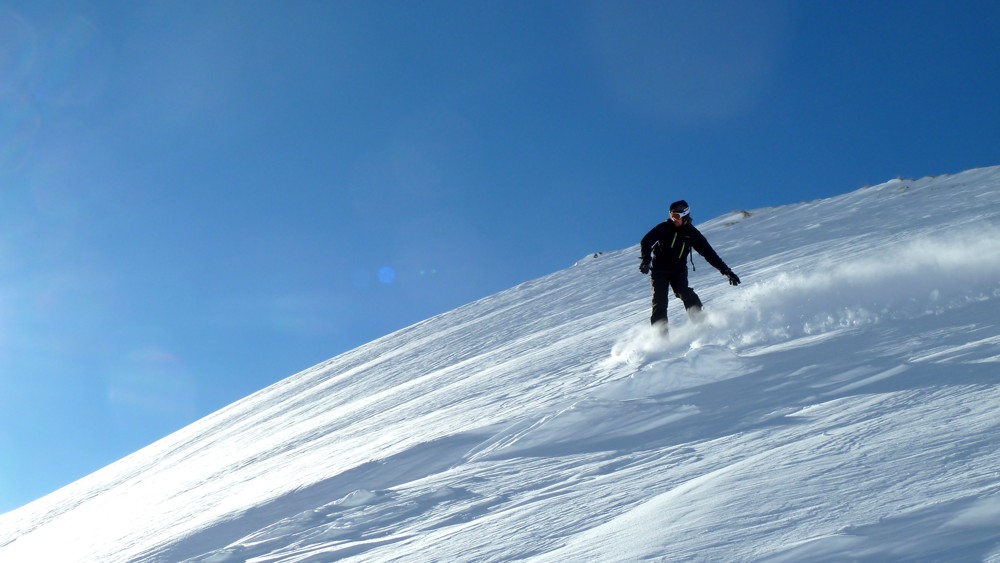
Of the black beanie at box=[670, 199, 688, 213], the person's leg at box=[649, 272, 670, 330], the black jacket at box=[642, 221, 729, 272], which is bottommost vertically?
the person's leg at box=[649, 272, 670, 330]

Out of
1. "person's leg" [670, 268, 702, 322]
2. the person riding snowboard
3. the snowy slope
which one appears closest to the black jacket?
Result: the person riding snowboard

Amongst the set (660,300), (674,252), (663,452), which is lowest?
(663,452)

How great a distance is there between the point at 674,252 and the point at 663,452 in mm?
4547

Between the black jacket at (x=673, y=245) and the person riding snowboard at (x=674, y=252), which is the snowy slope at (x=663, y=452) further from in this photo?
the black jacket at (x=673, y=245)

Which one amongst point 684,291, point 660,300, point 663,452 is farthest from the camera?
point 684,291

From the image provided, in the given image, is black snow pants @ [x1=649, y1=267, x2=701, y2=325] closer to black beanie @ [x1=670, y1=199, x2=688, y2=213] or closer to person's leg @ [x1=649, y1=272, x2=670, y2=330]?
person's leg @ [x1=649, y1=272, x2=670, y2=330]

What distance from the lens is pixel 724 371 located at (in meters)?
5.61

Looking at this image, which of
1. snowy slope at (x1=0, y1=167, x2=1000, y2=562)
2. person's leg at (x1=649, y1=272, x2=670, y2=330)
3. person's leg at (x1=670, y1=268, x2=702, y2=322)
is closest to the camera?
snowy slope at (x1=0, y1=167, x2=1000, y2=562)

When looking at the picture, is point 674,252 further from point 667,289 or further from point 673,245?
point 667,289

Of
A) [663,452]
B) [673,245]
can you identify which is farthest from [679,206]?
[663,452]

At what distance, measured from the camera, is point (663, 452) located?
4207mm

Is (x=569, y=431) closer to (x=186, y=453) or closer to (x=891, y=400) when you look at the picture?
(x=891, y=400)

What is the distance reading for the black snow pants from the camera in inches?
325

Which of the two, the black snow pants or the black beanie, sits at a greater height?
the black beanie
